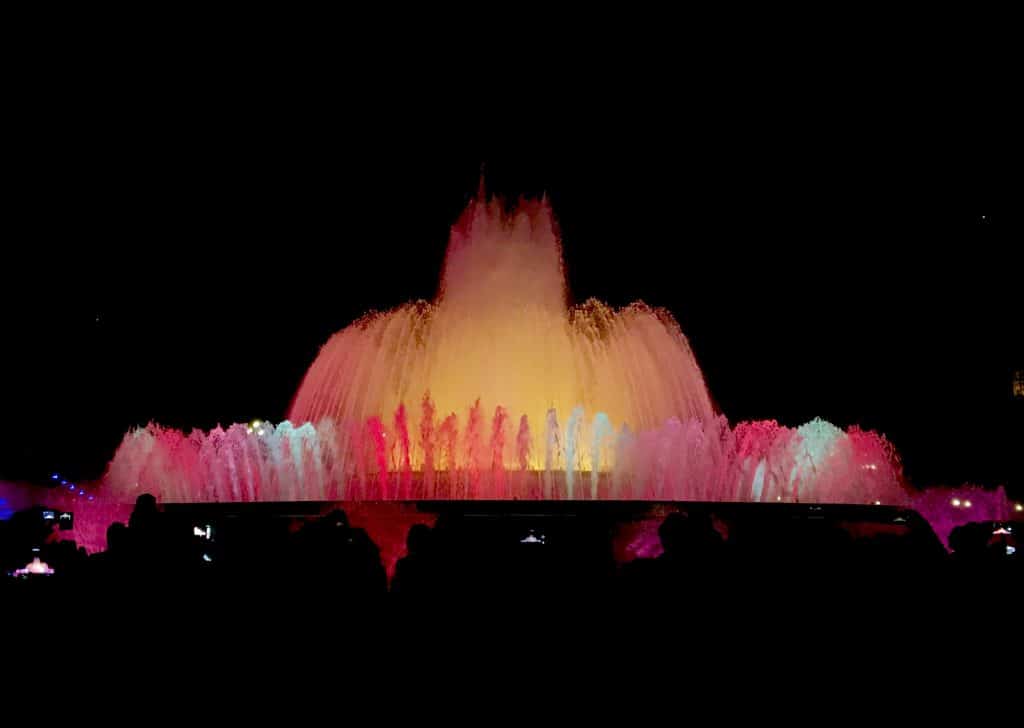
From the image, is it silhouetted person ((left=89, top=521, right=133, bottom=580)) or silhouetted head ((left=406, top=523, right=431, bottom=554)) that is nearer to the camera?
silhouetted person ((left=89, top=521, right=133, bottom=580))

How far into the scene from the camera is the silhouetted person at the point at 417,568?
219 inches

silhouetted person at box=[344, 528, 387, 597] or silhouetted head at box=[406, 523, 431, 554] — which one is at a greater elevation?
silhouetted head at box=[406, 523, 431, 554]

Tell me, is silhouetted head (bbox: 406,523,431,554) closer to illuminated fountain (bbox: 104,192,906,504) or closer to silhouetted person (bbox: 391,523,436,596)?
silhouetted person (bbox: 391,523,436,596)

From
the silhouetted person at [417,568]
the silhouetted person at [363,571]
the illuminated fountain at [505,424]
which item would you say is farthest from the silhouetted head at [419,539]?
the illuminated fountain at [505,424]

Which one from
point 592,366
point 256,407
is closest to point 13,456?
point 256,407

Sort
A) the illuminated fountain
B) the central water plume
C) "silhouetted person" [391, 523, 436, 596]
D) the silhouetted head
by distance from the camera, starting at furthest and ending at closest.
A: the central water plume, the illuminated fountain, the silhouetted head, "silhouetted person" [391, 523, 436, 596]

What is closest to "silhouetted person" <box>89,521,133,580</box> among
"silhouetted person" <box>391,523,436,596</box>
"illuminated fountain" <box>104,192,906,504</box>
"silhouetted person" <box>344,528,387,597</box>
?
"silhouetted person" <box>344,528,387,597</box>

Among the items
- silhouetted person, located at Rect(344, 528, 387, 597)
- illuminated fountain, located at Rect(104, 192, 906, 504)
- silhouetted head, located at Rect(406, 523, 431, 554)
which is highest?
illuminated fountain, located at Rect(104, 192, 906, 504)

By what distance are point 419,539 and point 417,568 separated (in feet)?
0.89

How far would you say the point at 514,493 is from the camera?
59.6 ft

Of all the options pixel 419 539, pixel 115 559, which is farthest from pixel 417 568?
pixel 115 559

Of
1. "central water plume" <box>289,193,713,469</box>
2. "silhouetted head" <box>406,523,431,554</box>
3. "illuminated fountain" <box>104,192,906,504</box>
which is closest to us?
"silhouetted head" <box>406,523,431,554</box>

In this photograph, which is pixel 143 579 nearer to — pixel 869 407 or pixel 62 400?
pixel 62 400

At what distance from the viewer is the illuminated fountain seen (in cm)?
1891
